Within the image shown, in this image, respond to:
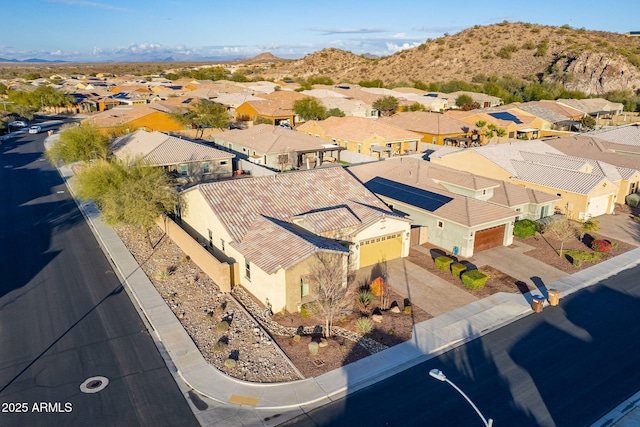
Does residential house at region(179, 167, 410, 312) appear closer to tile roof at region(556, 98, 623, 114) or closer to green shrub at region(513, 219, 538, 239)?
green shrub at region(513, 219, 538, 239)

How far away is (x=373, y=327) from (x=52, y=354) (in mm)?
14027

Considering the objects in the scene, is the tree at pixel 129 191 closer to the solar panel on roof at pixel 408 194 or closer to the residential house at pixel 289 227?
the residential house at pixel 289 227

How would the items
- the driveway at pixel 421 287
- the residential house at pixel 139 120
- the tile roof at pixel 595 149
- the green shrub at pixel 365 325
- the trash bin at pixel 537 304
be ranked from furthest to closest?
the residential house at pixel 139 120
the tile roof at pixel 595 149
the driveway at pixel 421 287
the trash bin at pixel 537 304
the green shrub at pixel 365 325

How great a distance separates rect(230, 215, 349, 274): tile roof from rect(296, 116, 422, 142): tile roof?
34.8m

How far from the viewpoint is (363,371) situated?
1886 cm

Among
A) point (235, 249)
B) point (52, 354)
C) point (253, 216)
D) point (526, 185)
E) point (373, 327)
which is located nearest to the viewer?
point (52, 354)

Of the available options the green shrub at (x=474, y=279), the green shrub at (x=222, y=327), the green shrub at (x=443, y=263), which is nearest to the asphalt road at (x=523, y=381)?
the green shrub at (x=474, y=279)

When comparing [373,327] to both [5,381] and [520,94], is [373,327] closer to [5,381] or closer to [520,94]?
[5,381]

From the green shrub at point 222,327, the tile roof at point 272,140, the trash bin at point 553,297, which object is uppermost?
the tile roof at point 272,140

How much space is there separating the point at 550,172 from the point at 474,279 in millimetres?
20820

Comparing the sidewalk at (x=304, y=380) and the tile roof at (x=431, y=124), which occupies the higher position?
the tile roof at (x=431, y=124)

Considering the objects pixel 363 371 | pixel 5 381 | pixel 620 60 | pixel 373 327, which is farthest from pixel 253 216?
pixel 620 60

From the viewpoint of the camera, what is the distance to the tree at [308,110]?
78.6m

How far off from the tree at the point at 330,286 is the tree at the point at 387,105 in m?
66.2
